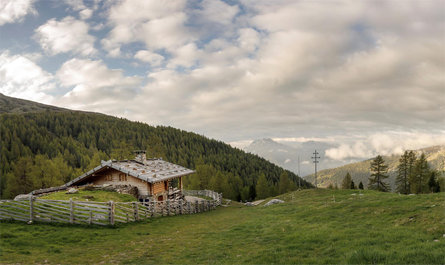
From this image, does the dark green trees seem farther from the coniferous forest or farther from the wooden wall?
the wooden wall

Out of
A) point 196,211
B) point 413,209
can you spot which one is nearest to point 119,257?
point 413,209

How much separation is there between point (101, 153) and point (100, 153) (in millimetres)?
941

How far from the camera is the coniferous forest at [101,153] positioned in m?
71.9

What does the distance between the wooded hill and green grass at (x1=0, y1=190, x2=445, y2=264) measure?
188 feet

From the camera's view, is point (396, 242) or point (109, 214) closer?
point (396, 242)

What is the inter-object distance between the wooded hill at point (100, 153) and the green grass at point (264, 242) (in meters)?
57.2

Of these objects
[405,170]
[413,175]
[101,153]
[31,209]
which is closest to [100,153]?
[101,153]

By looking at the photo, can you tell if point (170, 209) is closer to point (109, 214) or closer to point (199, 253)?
point (109, 214)

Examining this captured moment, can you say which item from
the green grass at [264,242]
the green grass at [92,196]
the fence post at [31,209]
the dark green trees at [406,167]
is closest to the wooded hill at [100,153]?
the dark green trees at [406,167]

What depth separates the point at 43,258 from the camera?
39.8 feet

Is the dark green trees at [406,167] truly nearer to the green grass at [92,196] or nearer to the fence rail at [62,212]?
the green grass at [92,196]

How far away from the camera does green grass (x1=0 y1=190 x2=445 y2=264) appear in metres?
9.41

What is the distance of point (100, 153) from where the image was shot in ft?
348

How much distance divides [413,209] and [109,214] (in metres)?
20.5
